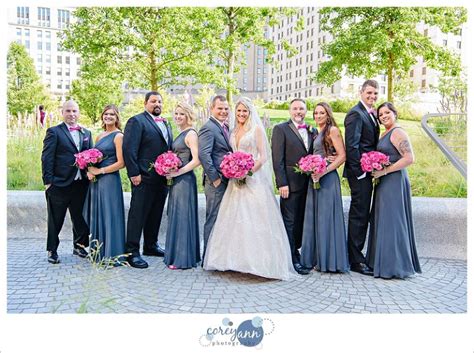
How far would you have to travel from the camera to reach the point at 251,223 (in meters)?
4.50

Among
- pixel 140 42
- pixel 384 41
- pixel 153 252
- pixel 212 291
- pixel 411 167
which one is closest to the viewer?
pixel 212 291

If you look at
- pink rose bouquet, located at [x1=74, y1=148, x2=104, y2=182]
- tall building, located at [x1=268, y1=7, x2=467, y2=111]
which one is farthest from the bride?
tall building, located at [x1=268, y1=7, x2=467, y2=111]

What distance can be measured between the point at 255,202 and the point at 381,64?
383 centimetres

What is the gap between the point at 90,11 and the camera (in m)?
7.23

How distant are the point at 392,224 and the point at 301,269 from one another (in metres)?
1.20

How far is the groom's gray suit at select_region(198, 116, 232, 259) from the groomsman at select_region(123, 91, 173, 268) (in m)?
0.62

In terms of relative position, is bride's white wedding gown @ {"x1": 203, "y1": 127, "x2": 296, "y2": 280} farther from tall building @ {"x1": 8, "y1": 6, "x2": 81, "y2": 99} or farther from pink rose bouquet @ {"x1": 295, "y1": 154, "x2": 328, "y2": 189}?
tall building @ {"x1": 8, "y1": 6, "x2": 81, "y2": 99}

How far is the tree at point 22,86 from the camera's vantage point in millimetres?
7328

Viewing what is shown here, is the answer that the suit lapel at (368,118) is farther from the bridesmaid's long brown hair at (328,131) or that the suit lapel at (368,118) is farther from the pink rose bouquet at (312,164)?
the pink rose bouquet at (312,164)

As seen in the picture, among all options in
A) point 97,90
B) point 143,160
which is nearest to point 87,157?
point 143,160

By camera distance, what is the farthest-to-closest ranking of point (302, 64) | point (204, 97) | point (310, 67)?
point (204, 97) < point (310, 67) < point (302, 64)

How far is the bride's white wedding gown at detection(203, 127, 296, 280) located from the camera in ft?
14.6

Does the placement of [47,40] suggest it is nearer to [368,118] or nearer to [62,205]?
[62,205]
